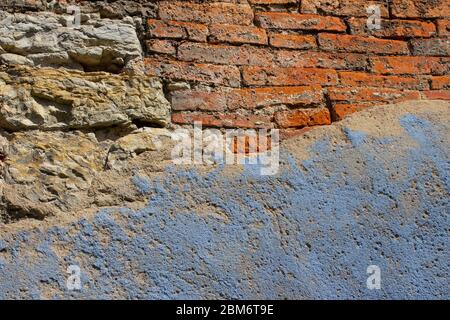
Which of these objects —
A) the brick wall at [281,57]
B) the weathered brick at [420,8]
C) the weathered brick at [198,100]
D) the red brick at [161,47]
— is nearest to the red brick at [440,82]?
the brick wall at [281,57]

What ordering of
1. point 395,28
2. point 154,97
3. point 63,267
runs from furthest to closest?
1. point 395,28
2. point 154,97
3. point 63,267

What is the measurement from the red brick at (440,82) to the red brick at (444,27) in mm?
167

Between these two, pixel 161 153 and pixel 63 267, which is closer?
pixel 63 267

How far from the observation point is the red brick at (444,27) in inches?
110

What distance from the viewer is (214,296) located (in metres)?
2.26

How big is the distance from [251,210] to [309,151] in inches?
10.4

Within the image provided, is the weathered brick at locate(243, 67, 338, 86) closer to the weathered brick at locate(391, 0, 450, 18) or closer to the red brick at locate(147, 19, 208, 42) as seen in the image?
the red brick at locate(147, 19, 208, 42)

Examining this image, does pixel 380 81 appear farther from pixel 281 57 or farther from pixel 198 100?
pixel 198 100

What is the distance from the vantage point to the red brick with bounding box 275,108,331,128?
2592mm

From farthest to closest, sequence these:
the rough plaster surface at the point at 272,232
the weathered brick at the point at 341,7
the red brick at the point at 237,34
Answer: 1. the weathered brick at the point at 341,7
2. the red brick at the point at 237,34
3. the rough plaster surface at the point at 272,232

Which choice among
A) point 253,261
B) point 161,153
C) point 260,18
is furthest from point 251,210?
point 260,18

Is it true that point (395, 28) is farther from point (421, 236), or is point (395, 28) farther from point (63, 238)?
point (63, 238)

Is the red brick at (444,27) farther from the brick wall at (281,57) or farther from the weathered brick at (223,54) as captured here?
the weathered brick at (223,54)

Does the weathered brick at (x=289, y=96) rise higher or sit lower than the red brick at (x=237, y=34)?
lower
